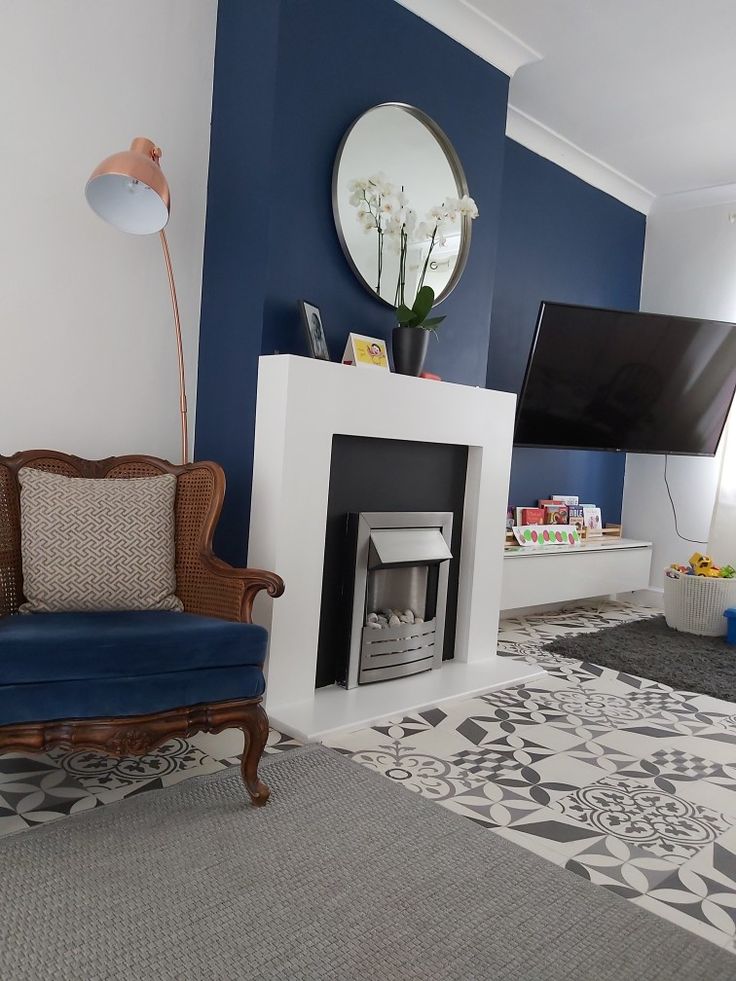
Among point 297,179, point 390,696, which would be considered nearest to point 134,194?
point 297,179

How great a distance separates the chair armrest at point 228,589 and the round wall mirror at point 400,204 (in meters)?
1.34

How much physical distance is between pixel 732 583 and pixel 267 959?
3634 mm

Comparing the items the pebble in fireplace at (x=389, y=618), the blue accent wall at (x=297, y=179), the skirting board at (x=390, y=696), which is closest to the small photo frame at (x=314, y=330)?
the blue accent wall at (x=297, y=179)

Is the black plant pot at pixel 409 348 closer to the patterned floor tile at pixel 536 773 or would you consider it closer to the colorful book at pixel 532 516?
the patterned floor tile at pixel 536 773

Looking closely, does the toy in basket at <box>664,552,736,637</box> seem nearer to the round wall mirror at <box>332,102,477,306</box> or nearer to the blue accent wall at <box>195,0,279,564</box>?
the round wall mirror at <box>332,102,477,306</box>

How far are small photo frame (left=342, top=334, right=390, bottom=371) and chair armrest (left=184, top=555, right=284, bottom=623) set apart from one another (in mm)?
950

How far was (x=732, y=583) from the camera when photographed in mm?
4383

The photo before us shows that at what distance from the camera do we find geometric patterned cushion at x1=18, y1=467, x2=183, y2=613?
2234 mm

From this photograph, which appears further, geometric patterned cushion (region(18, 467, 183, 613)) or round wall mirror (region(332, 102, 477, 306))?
round wall mirror (region(332, 102, 477, 306))

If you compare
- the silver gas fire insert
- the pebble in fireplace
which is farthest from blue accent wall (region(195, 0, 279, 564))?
the pebble in fireplace

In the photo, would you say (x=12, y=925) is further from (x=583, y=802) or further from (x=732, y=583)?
(x=732, y=583)

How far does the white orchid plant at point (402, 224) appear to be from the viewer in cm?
300

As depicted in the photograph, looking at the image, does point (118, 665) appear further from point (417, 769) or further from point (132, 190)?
point (132, 190)

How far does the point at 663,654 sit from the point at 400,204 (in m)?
2.46
